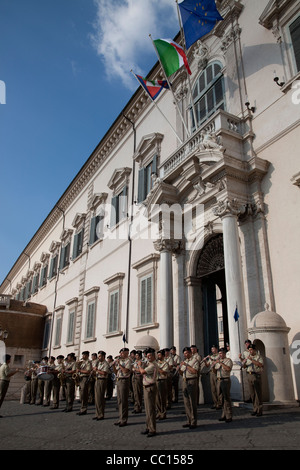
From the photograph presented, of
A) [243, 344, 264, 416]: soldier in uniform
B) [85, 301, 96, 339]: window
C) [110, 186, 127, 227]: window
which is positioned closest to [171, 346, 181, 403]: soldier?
[243, 344, 264, 416]: soldier in uniform

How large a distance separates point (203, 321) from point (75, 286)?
38.2ft

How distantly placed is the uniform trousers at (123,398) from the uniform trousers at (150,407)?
95 cm

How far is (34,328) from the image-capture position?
25938 millimetres

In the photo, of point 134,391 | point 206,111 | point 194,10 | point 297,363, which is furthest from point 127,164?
point 297,363

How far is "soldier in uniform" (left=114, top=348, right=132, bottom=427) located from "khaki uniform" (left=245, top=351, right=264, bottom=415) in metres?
2.26

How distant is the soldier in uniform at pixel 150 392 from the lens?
225 inches

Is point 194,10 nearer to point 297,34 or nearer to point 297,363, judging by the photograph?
point 297,34

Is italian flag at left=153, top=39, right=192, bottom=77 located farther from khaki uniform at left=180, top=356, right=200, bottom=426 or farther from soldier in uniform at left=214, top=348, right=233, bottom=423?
khaki uniform at left=180, top=356, right=200, bottom=426

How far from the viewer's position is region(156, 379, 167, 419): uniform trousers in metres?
7.18

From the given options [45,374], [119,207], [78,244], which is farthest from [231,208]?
[78,244]

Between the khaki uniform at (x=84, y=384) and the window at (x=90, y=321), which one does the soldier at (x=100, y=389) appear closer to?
the khaki uniform at (x=84, y=384)

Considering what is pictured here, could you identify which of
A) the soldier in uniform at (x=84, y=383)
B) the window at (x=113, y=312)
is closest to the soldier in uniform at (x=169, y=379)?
the soldier in uniform at (x=84, y=383)

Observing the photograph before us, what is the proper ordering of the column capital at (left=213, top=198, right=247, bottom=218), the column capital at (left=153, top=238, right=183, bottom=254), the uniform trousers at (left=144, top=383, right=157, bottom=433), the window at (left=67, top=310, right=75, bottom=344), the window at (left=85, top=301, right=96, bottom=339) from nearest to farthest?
the uniform trousers at (left=144, top=383, right=157, bottom=433), the column capital at (left=213, top=198, right=247, bottom=218), the column capital at (left=153, top=238, right=183, bottom=254), the window at (left=85, top=301, right=96, bottom=339), the window at (left=67, top=310, right=75, bottom=344)

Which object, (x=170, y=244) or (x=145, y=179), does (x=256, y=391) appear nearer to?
(x=170, y=244)
